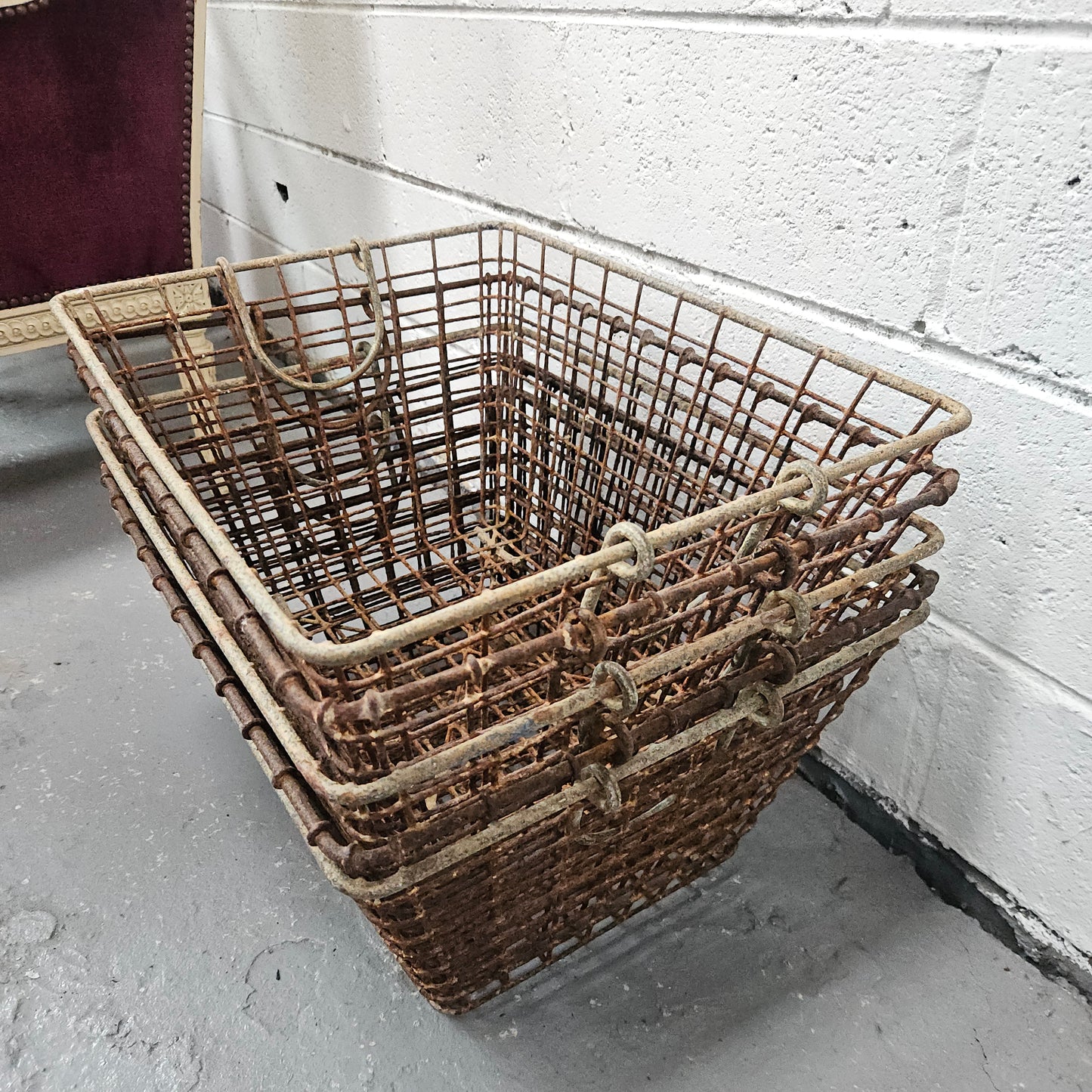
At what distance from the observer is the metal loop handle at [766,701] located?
0.55 meters

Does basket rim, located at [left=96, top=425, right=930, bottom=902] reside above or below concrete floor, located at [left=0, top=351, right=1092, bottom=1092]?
above

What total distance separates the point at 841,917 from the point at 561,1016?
0.92 feet

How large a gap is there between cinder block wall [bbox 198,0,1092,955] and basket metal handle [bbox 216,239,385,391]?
0.87ft

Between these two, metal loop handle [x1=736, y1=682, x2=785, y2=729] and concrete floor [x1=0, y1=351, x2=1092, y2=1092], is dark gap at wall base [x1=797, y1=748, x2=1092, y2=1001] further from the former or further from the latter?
metal loop handle [x1=736, y1=682, x2=785, y2=729]

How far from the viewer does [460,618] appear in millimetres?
385

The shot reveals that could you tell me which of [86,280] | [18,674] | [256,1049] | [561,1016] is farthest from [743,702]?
[86,280]

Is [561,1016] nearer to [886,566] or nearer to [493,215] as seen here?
[886,566]

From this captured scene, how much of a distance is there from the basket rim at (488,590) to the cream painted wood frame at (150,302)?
0.68m

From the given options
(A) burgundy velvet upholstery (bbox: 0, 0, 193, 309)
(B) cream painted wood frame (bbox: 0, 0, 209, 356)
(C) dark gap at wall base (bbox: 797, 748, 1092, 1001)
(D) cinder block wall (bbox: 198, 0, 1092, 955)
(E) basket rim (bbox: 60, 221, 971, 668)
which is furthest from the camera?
(B) cream painted wood frame (bbox: 0, 0, 209, 356)

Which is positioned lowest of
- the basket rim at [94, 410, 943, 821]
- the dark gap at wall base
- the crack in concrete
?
the crack in concrete

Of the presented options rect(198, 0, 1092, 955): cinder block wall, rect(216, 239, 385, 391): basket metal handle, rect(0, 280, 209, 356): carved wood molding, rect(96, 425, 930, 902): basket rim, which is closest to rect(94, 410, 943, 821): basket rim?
rect(96, 425, 930, 902): basket rim

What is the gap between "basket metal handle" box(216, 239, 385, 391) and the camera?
0.84 metres

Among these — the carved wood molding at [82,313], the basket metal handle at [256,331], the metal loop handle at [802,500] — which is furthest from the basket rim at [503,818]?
the carved wood molding at [82,313]

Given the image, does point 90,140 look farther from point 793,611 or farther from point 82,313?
point 793,611
